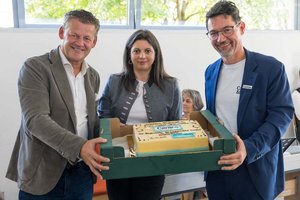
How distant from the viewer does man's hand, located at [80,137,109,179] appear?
102 centimetres

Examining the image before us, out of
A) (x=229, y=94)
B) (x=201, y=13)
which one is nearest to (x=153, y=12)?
(x=201, y=13)

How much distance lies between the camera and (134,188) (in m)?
1.44

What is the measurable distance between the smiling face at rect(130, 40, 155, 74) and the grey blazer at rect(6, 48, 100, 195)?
1.31ft

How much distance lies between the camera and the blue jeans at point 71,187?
1216mm

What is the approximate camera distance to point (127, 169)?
1.03m

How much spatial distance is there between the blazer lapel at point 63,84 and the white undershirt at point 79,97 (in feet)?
0.09

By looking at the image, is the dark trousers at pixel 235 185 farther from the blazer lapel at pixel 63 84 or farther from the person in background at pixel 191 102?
the person in background at pixel 191 102

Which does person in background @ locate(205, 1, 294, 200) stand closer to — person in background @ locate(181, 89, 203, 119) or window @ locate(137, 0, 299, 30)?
person in background @ locate(181, 89, 203, 119)

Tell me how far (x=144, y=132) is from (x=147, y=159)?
0.56ft

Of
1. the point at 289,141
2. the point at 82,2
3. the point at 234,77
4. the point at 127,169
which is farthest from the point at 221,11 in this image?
the point at 82,2

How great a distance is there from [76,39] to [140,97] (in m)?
0.42

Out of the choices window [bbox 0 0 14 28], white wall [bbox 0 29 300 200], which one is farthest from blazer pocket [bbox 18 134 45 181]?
window [bbox 0 0 14 28]

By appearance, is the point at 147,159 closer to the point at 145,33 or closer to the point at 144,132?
the point at 144,132

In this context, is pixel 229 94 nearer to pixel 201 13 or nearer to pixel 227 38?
pixel 227 38
